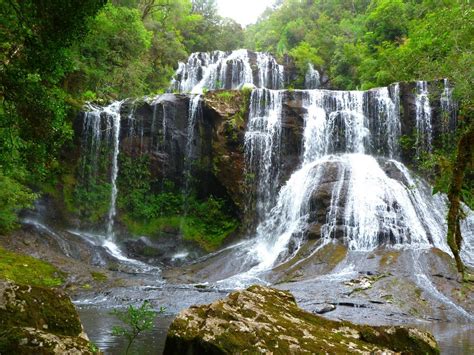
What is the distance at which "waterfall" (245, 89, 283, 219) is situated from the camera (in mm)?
23188

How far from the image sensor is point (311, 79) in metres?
35.9

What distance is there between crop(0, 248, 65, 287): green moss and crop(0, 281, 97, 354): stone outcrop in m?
8.47

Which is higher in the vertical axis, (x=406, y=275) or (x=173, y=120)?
(x=173, y=120)

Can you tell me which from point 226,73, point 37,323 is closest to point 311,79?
point 226,73

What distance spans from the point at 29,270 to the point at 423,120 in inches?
796

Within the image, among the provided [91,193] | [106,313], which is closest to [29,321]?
[106,313]

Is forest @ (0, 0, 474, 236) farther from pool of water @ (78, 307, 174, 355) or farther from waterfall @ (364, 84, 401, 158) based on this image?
pool of water @ (78, 307, 174, 355)

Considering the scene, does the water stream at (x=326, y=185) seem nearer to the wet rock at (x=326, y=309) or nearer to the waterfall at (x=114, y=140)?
the waterfall at (x=114, y=140)

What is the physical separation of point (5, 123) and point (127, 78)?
66.5ft

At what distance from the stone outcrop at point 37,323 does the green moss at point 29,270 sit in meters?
8.47

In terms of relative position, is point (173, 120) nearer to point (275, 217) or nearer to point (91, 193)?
point (91, 193)

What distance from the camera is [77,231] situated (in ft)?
70.8

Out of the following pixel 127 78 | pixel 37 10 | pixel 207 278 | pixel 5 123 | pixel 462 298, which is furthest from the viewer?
pixel 127 78

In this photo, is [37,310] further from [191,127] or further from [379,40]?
[379,40]
